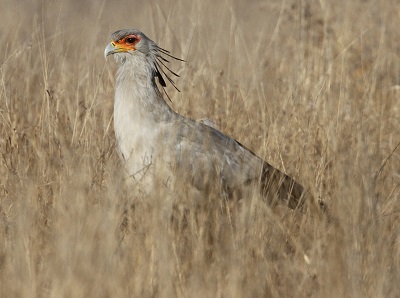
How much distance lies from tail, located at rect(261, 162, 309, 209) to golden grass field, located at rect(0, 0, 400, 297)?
0.34ft

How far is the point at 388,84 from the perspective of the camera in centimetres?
656

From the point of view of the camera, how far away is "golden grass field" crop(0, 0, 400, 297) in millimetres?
3566

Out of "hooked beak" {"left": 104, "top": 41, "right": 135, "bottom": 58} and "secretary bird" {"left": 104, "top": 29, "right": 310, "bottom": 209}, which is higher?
"hooked beak" {"left": 104, "top": 41, "right": 135, "bottom": 58}

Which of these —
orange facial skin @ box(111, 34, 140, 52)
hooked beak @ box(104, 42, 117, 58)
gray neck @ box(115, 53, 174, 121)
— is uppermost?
orange facial skin @ box(111, 34, 140, 52)

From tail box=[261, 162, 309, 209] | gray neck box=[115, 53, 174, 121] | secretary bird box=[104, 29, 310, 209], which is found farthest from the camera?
gray neck box=[115, 53, 174, 121]

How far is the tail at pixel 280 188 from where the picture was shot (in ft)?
15.3

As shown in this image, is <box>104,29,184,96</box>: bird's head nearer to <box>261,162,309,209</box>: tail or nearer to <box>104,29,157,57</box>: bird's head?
<box>104,29,157,57</box>: bird's head

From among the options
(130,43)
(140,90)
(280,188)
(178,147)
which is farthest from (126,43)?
(280,188)

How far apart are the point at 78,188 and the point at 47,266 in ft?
1.15

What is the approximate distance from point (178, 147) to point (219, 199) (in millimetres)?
565

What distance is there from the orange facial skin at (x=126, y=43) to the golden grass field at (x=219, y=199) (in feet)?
1.30

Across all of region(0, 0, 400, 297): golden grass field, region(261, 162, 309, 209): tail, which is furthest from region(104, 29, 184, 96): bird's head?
region(261, 162, 309, 209): tail

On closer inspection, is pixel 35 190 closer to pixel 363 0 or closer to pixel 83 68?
pixel 83 68

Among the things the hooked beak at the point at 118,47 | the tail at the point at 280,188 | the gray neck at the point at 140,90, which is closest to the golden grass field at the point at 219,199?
the tail at the point at 280,188
